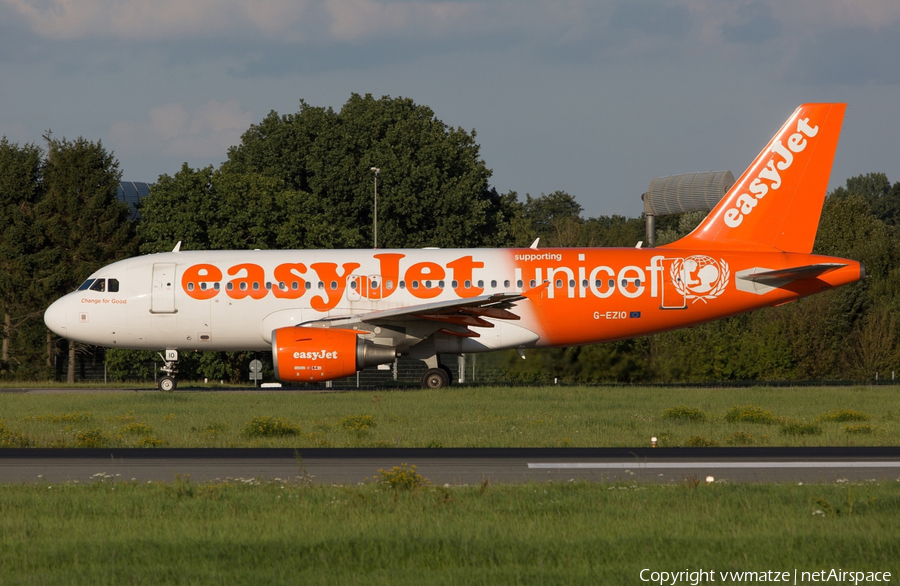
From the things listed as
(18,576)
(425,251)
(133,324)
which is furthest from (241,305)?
(18,576)

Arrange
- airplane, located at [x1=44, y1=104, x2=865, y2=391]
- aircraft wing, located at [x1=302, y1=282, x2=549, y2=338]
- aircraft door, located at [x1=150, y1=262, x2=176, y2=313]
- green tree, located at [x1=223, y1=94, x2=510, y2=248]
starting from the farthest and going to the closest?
green tree, located at [x1=223, y1=94, x2=510, y2=248] < aircraft door, located at [x1=150, y1=262, x2=176, y2=313] < airplane, located at [x1=44, y1=104, x2=865, y2=391] < aircraft wing, located at [x1=302, y1=282, x2=549, y2=338]

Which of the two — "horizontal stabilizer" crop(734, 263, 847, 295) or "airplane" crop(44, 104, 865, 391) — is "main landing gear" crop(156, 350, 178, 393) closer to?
"airplane" crop(44, 104, 865, 391)

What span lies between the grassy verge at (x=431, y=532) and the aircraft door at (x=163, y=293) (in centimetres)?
1694

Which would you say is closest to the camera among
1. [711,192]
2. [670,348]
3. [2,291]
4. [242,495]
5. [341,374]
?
[242,495]

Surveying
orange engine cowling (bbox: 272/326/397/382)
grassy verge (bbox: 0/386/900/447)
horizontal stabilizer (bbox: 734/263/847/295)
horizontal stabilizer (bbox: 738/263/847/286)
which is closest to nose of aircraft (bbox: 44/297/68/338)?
grassy verge (bbox: 0/386/900/447)

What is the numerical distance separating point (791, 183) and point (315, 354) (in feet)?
45.9

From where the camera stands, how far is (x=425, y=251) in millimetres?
28953

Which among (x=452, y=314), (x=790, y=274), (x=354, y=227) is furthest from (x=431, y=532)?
(x=354, y=227)

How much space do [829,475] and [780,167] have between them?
57.5 feet

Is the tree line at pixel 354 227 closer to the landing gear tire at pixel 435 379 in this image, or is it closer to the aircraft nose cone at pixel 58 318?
the landing gear tire at pixel 435 379

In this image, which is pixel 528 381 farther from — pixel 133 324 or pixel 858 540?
pixel 858 540

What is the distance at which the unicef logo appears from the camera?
1097 inches

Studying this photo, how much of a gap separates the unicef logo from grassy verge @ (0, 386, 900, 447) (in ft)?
8.62

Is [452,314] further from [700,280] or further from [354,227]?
[354,227]
